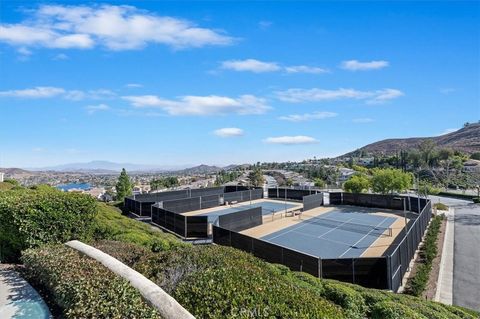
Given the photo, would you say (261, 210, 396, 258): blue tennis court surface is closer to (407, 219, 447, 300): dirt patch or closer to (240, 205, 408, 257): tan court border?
(240, 205, 408, 257): tan court border

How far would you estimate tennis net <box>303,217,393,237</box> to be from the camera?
28452mm

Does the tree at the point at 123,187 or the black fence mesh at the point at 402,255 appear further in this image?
the tree at the point at 123,187

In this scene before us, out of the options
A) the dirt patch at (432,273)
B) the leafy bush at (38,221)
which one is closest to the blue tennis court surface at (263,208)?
the dirt patch at (432,273)

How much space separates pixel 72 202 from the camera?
9.69 meters

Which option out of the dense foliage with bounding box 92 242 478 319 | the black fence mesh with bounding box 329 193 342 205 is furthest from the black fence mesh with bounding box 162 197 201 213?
the dense foliage with bounding box 92 242 478 319

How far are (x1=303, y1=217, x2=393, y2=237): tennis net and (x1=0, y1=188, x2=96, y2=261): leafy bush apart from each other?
2455 cm

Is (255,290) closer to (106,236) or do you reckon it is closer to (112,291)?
(112,291)

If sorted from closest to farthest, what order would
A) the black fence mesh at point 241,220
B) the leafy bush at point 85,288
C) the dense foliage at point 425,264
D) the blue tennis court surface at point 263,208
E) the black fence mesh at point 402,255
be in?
1. the leafy bush at point 85,288
2. the black fence mesh at point 402,255
3. the dense foliage at point 425,264
4. the black fence mesh at point 241,220
5. the blue tennis court surface at point 263,208

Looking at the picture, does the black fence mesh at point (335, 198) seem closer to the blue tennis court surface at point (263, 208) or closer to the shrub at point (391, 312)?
the blue tennis court surface at point (263, 208)

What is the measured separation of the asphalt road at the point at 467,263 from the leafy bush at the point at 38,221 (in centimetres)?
1573

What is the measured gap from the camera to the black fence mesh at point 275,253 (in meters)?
15.2

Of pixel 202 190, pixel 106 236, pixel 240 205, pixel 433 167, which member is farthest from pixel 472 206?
pixel 433 167

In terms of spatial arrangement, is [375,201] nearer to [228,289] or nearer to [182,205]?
[182,205]

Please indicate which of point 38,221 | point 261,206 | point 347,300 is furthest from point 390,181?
point 38,221
